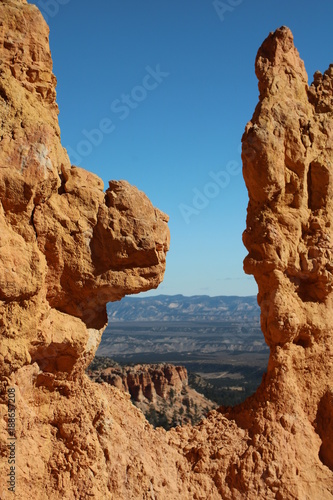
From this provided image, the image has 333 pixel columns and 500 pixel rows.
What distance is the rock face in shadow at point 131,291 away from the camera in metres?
8.39

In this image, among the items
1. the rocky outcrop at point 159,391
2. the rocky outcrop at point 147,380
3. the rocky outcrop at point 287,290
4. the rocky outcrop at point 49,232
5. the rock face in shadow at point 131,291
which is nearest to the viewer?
the rocky outcrop at point 49,232

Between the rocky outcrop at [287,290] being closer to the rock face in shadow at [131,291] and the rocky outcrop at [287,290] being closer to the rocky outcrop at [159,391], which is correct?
the rock face in shadow at [131,291]

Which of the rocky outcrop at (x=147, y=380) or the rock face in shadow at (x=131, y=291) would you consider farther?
the rocky outcrop at (x=147, y=380)

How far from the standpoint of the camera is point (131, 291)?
10094 mm

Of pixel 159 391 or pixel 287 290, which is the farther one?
pixel 159 391

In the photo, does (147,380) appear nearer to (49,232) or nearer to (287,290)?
(287,290)

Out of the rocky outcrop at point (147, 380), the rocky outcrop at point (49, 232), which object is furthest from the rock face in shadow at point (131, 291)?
the rocky outcrop at point (147, 380)

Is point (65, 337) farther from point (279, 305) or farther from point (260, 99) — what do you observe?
point (260, 99)

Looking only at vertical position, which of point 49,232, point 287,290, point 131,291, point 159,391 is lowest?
point 159,391

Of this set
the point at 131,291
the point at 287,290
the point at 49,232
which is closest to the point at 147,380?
the point at 287,290

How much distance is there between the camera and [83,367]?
976cm

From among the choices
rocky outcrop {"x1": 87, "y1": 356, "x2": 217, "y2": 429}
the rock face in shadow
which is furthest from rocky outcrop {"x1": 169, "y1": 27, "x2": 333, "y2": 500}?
rocky outcrop {"x1": 87, "y1": 356, "x2": 217, "y2": 429}

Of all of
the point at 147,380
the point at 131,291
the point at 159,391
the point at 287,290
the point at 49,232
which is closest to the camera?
the point at 49,232

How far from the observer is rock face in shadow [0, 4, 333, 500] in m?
8.39
